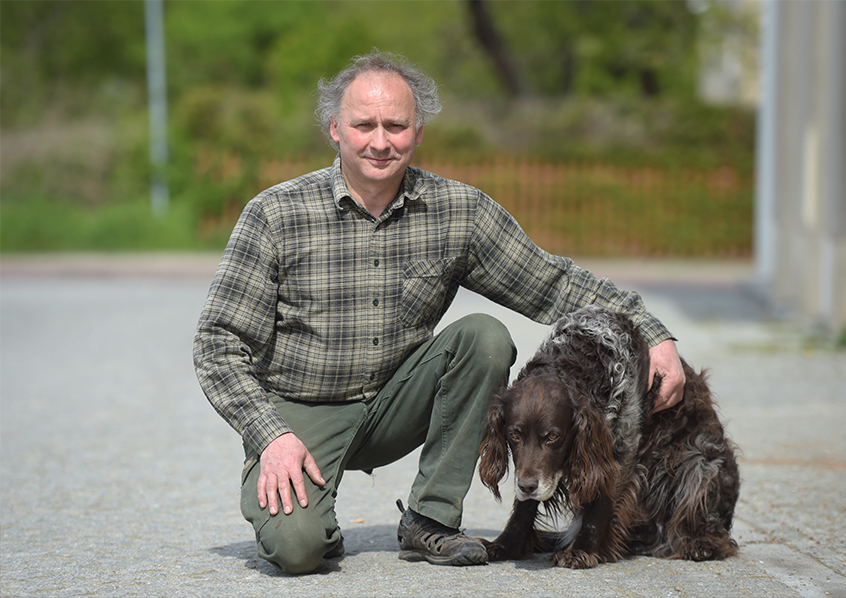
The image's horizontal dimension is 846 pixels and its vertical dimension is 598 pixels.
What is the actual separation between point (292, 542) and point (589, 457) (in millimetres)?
1037

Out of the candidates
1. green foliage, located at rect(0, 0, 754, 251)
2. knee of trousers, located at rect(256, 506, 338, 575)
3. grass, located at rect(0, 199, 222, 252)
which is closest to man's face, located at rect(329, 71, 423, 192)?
knee of trousers, located at rect(256, 506, 338, 575)

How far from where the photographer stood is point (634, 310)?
391 centimetres

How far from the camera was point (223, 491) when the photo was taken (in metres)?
5.12

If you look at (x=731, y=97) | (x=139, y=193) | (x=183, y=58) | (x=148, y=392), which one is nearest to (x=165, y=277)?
(x=139, y=193)

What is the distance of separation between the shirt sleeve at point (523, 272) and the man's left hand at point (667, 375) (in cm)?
29

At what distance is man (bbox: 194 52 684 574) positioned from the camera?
3.72 metres

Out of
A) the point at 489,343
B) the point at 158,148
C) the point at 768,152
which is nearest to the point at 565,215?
the point at 768,152

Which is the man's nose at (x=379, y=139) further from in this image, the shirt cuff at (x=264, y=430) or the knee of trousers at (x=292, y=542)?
Result: the knee of trousers at (x=292, y=542)

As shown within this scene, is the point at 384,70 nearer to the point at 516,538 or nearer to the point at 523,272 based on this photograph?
the point at 523,272

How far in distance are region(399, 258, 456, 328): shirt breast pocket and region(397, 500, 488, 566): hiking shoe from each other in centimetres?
73

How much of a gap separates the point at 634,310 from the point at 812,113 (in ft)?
31.4

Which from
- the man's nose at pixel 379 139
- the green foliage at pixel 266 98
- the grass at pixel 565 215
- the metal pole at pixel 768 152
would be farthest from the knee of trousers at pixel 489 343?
the grass at pixel 565 215

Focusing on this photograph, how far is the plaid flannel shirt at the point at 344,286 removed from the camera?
3.72m

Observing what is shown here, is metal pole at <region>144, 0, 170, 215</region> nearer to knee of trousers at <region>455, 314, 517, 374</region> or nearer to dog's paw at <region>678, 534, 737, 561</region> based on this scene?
knee of trousers at <region>455, 314, 517, 374</region>
